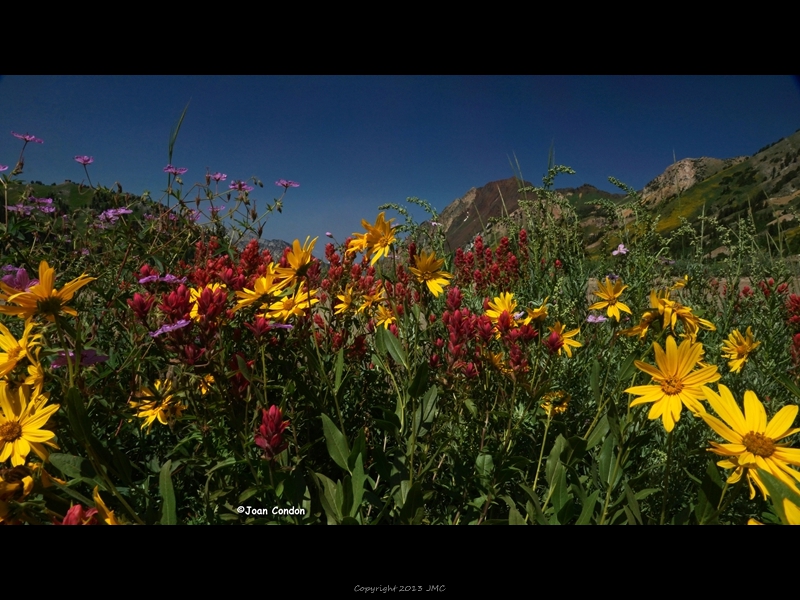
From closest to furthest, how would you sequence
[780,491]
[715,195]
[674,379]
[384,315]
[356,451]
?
1. [780,491]
2. [674,379]
3. [356,451]
4. [384,315]
5. [715,195]

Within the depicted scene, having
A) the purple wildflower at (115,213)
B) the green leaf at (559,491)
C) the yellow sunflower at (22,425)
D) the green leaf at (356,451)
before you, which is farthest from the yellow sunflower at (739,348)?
the purple wildflower at (115,213)

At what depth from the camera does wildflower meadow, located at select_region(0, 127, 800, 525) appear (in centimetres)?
81

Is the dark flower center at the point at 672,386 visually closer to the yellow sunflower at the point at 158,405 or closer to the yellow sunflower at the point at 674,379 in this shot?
the yellow sunflower at the point at 674,379

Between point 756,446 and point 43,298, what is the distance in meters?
1.39

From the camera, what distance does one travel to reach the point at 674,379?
2.73ft

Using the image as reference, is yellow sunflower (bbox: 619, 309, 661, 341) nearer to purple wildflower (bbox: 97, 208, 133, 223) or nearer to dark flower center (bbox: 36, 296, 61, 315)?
dark flower center (bbox: 36, 296, 61, 315)

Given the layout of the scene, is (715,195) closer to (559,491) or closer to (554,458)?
(554,458)

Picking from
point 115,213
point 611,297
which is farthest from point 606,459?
point 115,213

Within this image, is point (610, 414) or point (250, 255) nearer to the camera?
point (610, 414)
